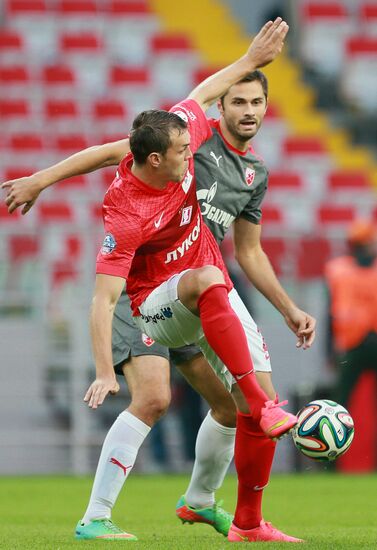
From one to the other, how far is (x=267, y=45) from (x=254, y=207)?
0.79 m

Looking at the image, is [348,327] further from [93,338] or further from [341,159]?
[341,159]

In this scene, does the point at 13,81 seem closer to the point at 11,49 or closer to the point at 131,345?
the point at 11,49

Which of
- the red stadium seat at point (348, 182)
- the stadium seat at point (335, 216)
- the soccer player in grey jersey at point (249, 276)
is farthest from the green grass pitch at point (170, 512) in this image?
the red stadium seat at point (348, 182)

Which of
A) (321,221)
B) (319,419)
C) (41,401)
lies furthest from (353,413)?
(319,419)

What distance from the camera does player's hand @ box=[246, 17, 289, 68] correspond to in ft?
19.3

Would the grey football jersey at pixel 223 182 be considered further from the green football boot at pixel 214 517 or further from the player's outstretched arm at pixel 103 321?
the green football boot at pixel 214 517

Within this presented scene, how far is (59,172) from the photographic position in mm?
5539

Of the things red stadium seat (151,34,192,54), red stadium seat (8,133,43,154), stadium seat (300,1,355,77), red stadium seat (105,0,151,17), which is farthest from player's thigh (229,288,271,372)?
stadium seat (300,1,355,77)

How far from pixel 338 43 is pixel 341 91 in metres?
0.79

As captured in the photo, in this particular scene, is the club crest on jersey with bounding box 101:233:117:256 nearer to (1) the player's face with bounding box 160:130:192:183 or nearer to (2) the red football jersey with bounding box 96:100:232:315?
(2) the red football jersey with bounding box 96:100:232:315

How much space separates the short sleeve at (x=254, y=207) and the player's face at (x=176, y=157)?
2.87 feet

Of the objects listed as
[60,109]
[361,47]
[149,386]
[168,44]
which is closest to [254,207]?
[149,386]

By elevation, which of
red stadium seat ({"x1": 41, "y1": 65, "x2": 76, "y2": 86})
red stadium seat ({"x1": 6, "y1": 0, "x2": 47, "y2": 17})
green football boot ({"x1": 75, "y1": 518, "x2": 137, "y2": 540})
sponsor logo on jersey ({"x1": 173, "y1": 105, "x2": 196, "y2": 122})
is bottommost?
green football boot ({"x1": 75, "y1": 518, "x2": 137, "y2": 540})

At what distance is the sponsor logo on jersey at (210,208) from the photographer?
602 cm
